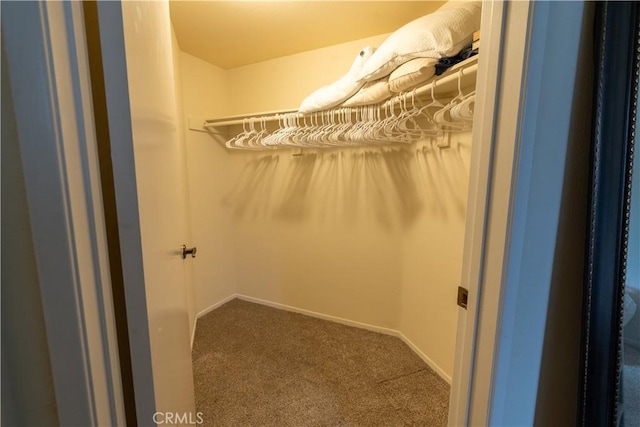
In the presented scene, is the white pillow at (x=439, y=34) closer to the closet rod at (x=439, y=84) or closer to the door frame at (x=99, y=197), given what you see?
the closet rod at (x=439, y=84)

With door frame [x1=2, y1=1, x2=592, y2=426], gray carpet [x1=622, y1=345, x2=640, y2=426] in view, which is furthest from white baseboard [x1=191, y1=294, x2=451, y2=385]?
door frame [x1=2, y1=1, x2=592, y2=426]

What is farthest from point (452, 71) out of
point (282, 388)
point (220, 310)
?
point (220, 310)

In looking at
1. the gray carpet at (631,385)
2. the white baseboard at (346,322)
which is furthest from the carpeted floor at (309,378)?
the gray carpet at (631,385)

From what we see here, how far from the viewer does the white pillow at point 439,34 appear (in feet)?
4.25

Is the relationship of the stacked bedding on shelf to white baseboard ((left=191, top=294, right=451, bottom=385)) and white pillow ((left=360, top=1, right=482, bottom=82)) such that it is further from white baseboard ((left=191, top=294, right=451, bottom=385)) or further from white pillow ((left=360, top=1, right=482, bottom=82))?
white baseboard ((left=191, top=294, right=451, bottom=385))

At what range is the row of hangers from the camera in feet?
5.32

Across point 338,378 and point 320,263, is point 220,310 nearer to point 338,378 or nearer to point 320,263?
point 320,263

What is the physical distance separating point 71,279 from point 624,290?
1.27 meters

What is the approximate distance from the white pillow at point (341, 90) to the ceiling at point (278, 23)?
1.04 feet

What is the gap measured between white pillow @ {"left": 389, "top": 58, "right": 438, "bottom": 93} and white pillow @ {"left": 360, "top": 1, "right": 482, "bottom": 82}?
0.03 metres

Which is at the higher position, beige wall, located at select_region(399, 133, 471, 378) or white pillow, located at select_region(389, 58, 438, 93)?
white pillow, located at select_region(389, 58, 438, 93)

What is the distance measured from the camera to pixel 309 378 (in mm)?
1943

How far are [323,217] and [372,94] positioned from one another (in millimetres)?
1169

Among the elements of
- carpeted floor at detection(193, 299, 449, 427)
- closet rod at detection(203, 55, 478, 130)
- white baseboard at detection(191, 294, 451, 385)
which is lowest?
carpeted floor at detection(193, 299, 449, 427)
